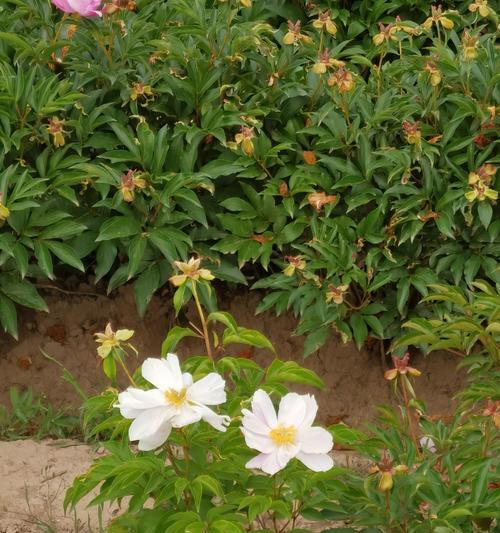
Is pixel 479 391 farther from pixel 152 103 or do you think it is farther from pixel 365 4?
pixel 365 4

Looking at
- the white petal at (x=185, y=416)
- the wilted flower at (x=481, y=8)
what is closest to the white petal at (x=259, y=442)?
the white petal at (x=185, y=416)

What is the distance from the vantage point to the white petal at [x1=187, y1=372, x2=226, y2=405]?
2.08 m

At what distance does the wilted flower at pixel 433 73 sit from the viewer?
372cm

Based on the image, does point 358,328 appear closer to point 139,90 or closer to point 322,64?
point 322,64

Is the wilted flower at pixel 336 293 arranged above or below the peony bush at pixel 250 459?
below

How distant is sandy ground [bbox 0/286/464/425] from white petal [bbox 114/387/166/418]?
71.4 inches

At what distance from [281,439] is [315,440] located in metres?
0.07

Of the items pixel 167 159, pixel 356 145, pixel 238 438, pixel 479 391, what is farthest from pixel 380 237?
pixel 238 438

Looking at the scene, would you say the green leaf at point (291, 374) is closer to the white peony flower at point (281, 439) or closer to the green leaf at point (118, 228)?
the white peony flower at point (281, 439)

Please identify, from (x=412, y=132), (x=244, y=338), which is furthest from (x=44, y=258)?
(x=244, y=338)

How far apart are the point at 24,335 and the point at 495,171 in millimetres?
1740

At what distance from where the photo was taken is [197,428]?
7.49 ft

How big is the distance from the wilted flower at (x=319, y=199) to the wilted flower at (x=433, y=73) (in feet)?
1.67

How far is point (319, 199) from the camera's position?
375 cm
